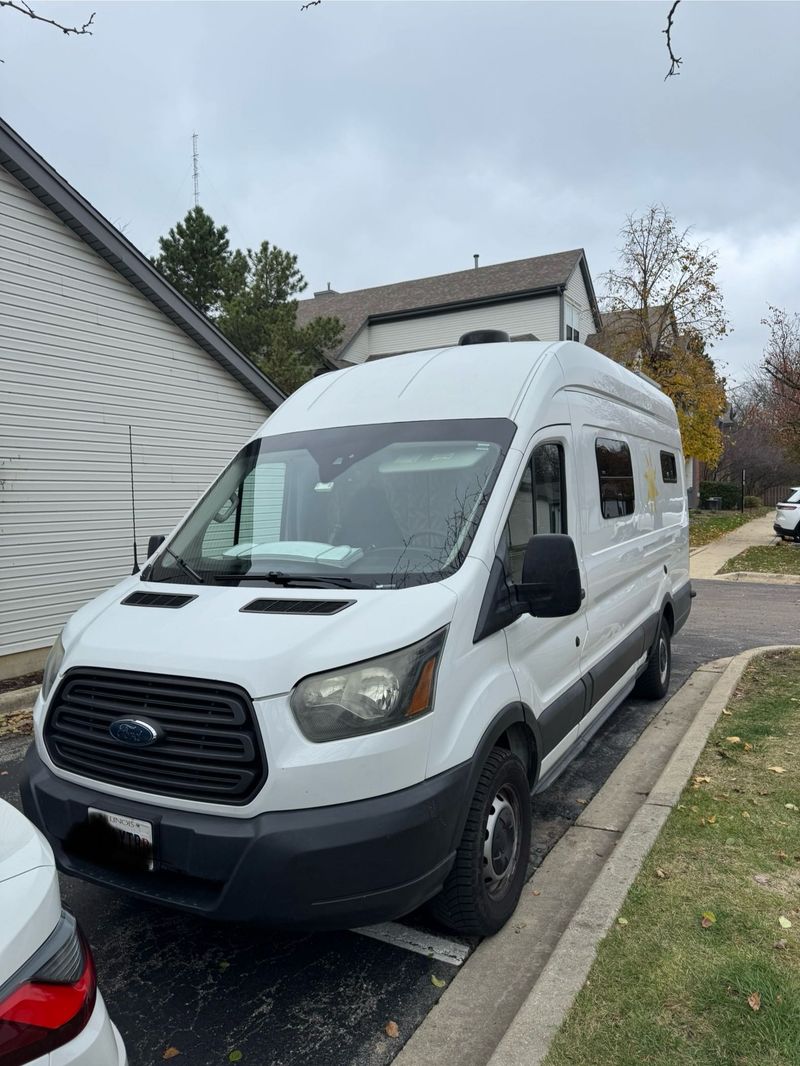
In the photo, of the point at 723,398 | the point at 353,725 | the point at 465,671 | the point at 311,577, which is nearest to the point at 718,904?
the point at 465,671

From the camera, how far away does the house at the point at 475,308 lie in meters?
27.3

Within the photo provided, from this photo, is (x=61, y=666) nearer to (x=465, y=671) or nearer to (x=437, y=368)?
(x=465, y=671)

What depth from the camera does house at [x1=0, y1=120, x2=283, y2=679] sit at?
8.10 metres

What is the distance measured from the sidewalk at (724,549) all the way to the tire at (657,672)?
634 centimetres

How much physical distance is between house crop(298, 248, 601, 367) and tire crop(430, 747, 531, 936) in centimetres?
2437

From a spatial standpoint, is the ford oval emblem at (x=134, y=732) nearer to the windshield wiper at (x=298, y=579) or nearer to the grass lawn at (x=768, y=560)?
the windshield wiper at (x=298, y=579)

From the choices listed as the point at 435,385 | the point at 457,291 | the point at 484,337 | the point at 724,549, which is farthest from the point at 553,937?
the point at 457,291

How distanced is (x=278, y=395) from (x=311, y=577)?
29.2ft

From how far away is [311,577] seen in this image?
295cm

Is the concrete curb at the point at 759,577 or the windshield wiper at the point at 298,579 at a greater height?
the windshield wiper at the point at 298,579

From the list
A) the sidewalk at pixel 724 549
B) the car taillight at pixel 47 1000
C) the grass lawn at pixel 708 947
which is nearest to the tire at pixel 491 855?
the grass lawn at pixel 708 947

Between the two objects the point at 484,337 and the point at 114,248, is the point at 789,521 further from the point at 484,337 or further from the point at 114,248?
the point at 484,337

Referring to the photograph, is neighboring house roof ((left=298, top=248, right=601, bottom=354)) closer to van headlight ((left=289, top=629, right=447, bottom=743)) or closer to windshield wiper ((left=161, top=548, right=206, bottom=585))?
windshield wiper ((left=161, top=548, right=206, bottom=585))

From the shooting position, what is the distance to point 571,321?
2802 cm
